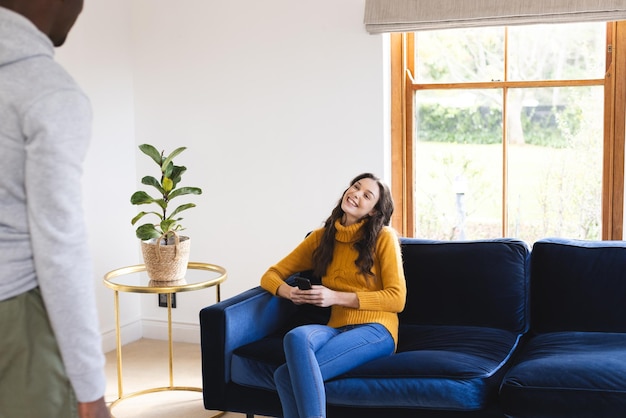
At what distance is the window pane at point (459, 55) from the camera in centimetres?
395

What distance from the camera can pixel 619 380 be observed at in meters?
2.58

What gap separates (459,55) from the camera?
4012 millimetres

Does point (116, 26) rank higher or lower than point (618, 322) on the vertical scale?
higher

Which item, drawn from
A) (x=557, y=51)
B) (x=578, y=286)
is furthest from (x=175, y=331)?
(x=557, y=51)

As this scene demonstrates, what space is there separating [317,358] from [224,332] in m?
0.41

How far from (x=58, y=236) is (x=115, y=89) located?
3.44m

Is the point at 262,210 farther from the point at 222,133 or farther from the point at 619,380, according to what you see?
the point at 619,380

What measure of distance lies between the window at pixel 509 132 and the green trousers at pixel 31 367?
3050mm

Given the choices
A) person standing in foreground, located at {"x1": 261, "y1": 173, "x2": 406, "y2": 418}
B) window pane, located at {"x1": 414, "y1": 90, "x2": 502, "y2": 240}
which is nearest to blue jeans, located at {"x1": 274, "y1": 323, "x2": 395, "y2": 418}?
person standing in foreground, located at {"x1": 261, "y1": 173, "x2": 406, "y2": 418}

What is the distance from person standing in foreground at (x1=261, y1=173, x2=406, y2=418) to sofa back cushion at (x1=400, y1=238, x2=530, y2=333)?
226 millimetres

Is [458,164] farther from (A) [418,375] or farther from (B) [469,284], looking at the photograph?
(A) [418,375]

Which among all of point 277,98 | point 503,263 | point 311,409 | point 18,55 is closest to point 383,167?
point 277,98

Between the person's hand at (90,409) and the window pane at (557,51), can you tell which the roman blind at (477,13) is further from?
the person's hand at (90,409)

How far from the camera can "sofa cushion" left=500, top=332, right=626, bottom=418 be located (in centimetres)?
257
